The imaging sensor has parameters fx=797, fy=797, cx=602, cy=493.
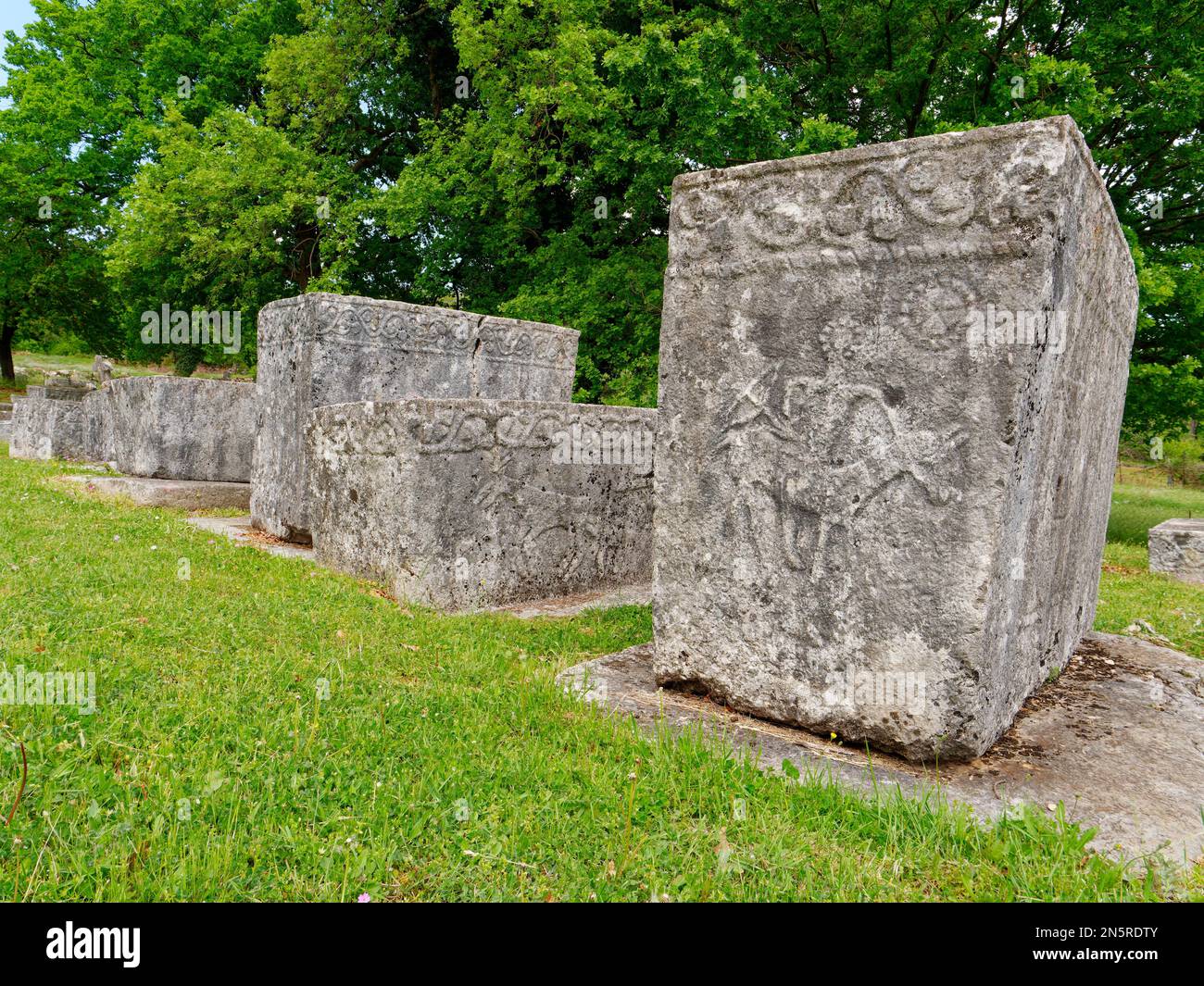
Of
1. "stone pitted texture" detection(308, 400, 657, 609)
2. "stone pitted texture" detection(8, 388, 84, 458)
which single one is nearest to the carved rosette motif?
"stone pitted texture" detection(308, 400, 657, 609)

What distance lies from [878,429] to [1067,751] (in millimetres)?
1172

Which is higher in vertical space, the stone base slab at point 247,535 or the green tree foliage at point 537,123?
the green tree foliage at point 537,123

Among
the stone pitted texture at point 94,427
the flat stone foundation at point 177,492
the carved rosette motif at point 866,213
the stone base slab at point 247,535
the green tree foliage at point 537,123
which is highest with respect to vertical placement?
the green tree foliage at point 537,123

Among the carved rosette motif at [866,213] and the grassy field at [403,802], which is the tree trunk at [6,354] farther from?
the carved rosette motif at [866,213]

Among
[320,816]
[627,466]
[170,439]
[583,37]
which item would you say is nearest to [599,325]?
[583,37]

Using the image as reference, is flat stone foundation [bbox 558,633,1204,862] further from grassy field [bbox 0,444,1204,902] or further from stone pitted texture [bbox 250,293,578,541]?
stone pitted texture [bbox 250,293,578,541]

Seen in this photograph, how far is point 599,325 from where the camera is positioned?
12.9 m

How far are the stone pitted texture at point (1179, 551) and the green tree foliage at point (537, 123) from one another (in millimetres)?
2758

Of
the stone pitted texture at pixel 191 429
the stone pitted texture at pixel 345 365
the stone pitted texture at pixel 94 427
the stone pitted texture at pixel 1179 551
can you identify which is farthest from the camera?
the stone pitted texture at pixel 94 427

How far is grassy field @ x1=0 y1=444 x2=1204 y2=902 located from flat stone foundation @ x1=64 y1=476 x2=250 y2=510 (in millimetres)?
4561

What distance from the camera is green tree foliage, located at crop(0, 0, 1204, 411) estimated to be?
1001cm

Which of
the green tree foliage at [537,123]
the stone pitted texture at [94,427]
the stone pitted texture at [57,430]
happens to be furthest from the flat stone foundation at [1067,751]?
the stone pitted texture at [57,430]

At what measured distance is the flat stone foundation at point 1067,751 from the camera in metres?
2.10

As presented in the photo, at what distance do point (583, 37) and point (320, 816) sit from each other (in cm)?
1327
